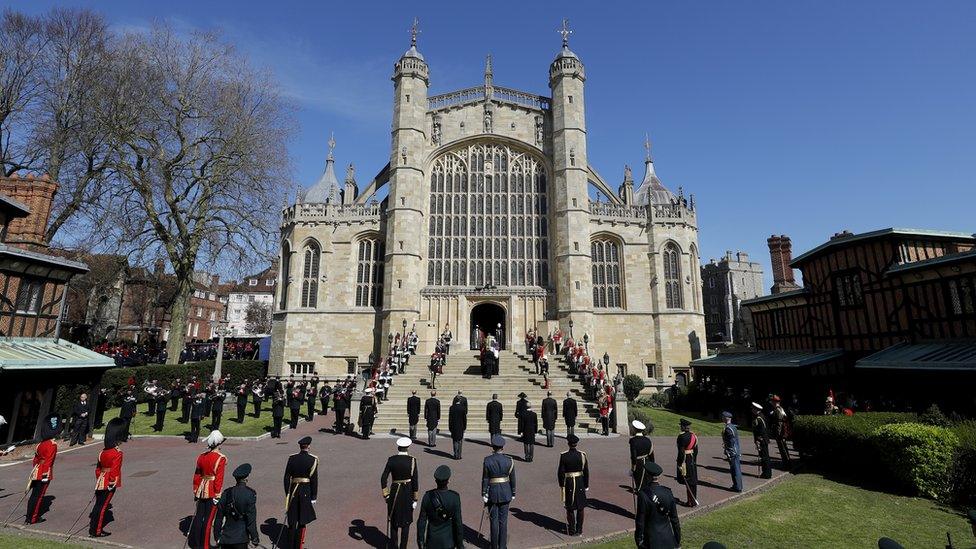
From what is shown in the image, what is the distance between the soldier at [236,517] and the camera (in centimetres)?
573

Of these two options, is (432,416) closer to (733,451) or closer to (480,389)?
(480,389)

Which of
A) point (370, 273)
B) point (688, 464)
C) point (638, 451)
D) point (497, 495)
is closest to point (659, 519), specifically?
point (497, 495)

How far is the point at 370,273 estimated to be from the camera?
30.6 meters

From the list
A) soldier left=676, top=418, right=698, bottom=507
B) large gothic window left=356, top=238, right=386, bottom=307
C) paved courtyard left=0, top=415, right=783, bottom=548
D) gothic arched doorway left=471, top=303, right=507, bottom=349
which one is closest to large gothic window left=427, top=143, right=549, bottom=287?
gothic arched doorway left=471, top=303, right=507, bottom=349

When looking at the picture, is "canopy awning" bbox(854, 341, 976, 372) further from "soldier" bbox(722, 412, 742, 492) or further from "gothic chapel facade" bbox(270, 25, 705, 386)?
"gothic chapel facade" bbox(270, 25, 705, 386)

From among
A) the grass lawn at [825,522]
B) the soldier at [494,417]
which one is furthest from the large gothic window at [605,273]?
the grass lawn at [825,522]

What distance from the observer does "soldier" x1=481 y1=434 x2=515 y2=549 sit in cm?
666

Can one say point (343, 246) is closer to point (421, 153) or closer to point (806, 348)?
point (421, 153)

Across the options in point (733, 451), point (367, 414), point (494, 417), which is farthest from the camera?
point (367, 414)

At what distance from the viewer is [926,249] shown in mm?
17109

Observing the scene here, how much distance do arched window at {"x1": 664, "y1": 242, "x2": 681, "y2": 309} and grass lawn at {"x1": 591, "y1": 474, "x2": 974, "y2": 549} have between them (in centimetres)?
2166

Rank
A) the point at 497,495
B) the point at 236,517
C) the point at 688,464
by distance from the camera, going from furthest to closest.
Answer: the point at 688,464 → the point at 497,495 → the point at 236,517

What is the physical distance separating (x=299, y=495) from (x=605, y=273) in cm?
2696

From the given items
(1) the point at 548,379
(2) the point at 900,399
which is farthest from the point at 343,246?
(2) the point at 900,399
